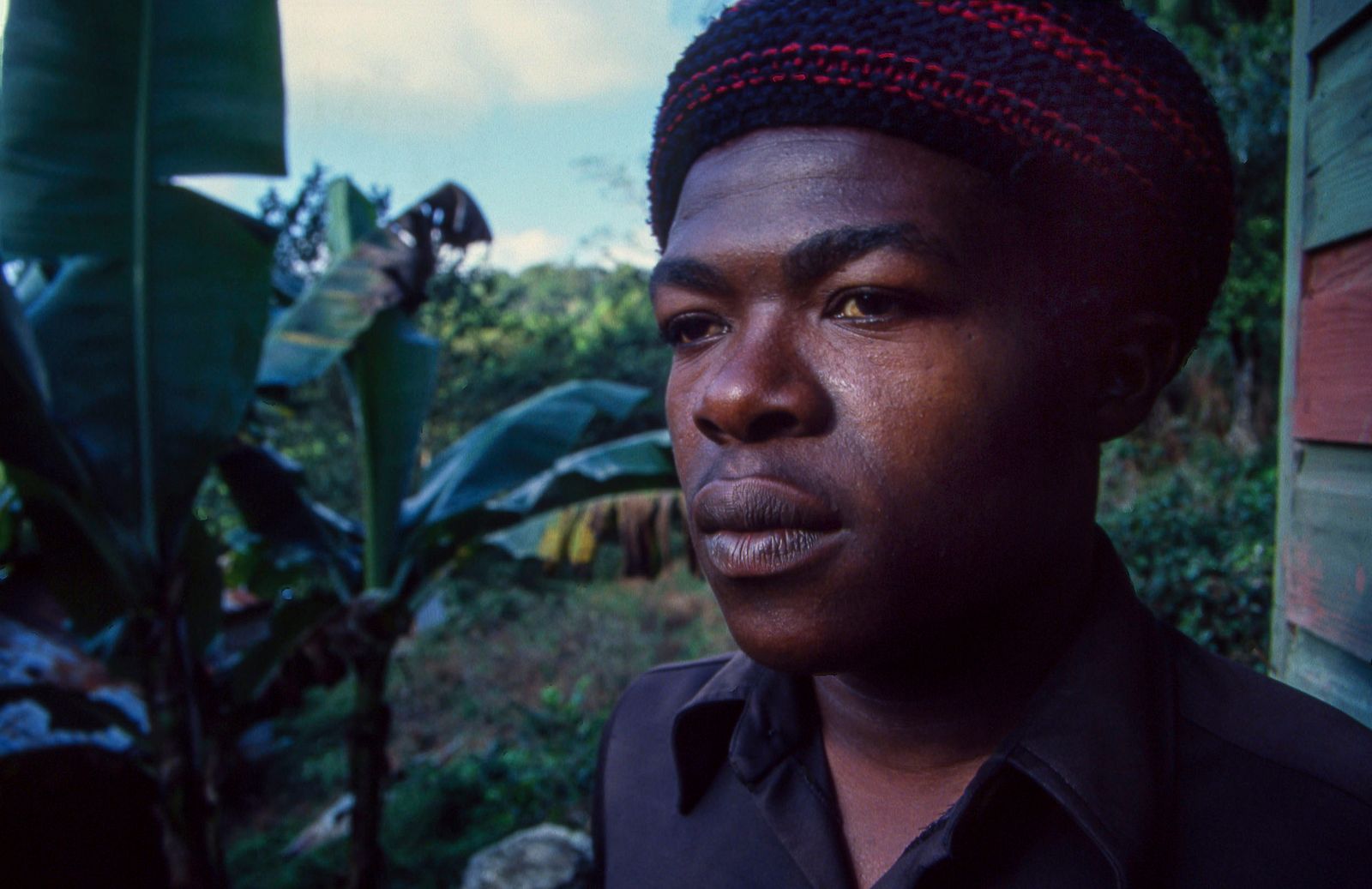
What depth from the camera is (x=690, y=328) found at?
133cm

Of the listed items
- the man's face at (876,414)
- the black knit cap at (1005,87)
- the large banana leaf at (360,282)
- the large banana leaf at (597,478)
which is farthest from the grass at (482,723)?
the black knit cap at (1005,87)

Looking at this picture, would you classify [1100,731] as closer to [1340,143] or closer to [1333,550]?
[1333,550]

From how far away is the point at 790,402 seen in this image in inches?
42.4

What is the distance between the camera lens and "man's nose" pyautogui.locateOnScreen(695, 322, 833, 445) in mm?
1079

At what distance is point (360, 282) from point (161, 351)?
108 centimetres

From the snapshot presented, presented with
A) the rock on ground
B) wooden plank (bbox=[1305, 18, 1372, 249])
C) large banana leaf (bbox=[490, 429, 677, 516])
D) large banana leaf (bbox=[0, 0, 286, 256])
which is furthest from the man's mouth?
the rock on ground

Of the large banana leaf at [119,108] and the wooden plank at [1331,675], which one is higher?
the large banana leaf at [119,108]

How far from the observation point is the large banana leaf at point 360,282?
4043 mm

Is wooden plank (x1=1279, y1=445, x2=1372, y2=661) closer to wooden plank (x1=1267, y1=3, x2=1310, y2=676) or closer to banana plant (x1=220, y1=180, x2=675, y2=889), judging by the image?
wooden plank (x1=1267, y1=3, x2=1310, y2=676)

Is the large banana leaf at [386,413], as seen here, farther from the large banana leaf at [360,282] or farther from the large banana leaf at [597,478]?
the large banana leaf at [597,478]

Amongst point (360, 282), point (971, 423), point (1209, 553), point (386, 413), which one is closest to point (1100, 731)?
point (971, 423)

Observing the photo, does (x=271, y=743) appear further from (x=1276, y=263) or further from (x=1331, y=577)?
(x=1276, y=263)

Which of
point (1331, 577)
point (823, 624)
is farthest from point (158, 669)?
point (1331, 577)

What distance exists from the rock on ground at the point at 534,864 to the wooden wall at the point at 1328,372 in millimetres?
4081
